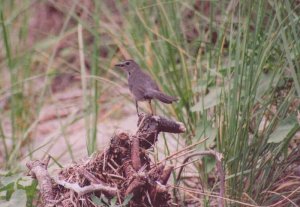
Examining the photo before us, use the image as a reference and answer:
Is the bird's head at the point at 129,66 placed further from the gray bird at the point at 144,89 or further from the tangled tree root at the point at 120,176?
the tangled tree root at the point at 120,176

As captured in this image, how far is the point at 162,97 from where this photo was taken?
3039 millimetres

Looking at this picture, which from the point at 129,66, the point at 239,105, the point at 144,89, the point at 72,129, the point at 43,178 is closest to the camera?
the point at 43,178

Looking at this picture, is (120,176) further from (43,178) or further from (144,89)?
(144,89)

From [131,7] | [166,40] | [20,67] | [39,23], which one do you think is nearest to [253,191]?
[166,40]

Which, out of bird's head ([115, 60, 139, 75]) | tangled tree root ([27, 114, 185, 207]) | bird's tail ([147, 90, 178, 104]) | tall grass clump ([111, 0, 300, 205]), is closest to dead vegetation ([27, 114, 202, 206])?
tangled tree root ([27, 114, 185, 207])

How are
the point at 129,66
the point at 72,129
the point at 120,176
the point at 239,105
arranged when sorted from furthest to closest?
the point at 72,129 → the point at 129,66 → the point at 239,105 → the point at 120,176

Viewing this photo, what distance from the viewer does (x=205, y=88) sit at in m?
3.45

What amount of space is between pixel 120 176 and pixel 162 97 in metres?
0.49

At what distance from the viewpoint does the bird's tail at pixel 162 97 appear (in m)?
3.01

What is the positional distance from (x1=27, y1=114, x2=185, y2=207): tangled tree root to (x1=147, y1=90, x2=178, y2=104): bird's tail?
251mm

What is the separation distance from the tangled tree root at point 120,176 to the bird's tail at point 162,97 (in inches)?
9.9

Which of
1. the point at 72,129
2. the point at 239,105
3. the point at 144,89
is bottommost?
the point at 72,129

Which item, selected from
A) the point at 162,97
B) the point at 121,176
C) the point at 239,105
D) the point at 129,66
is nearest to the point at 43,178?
the point at 121,176

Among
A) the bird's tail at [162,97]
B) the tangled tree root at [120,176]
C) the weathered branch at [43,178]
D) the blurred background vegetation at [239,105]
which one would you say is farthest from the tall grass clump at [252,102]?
the weathered branch at [43,178]
